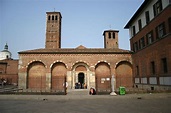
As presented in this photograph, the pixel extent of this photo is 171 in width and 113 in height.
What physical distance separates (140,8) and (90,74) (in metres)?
13.3

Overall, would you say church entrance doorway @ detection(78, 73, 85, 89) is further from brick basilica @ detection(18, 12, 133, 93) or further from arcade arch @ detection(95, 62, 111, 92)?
arcade arch @ detection(95, 62, 111, 92)

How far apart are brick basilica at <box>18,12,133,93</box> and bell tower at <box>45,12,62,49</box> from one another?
54.4ft

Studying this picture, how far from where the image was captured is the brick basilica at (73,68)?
25500mm

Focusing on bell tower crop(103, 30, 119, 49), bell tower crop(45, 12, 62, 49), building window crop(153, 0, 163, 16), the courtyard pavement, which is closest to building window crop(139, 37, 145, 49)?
building window crop(153, 0, 163, 16)

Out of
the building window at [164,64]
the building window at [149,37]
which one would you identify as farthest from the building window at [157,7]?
the building window at [164,64]

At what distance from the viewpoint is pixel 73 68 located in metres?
26.2

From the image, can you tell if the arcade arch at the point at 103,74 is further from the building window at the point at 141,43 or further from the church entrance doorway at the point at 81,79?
the building window at the point at 141,43

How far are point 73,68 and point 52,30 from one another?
69.1ft

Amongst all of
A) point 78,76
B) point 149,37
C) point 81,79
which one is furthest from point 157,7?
point 81,79

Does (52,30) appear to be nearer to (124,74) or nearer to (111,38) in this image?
(111,38)

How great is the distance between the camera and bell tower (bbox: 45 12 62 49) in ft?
140

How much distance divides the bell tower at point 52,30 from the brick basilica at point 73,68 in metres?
16.6

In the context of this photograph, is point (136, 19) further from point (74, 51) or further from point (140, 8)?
point (74, 51)

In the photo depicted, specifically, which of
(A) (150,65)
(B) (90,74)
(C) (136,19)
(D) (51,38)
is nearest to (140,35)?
(C) (136,19)
